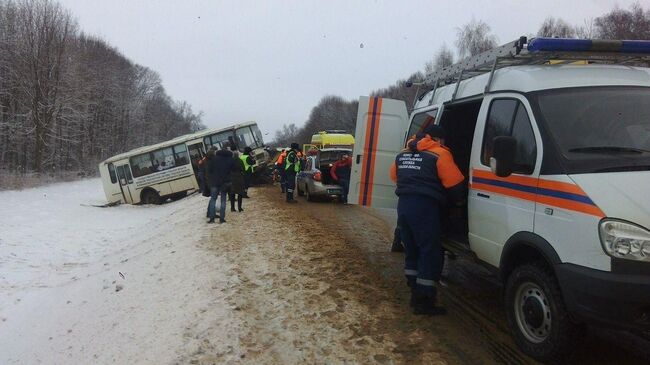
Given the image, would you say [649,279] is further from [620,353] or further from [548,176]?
[620,353]

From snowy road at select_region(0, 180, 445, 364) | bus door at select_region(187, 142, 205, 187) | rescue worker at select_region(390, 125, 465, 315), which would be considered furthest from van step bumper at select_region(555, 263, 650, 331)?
bus door at select_region(187, 142, 205, 187)

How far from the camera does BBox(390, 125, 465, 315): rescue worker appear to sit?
16.3 feet

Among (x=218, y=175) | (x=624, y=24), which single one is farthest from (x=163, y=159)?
(x=624, y=24)

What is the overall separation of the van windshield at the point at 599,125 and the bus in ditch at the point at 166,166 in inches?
715

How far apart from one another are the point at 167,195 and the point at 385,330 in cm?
1950

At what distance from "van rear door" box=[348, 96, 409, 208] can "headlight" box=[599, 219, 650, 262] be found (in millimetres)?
4069

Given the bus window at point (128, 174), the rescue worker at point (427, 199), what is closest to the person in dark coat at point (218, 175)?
the rescue worker at point (427, 199)

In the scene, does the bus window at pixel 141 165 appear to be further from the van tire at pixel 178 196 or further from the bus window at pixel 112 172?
the van tire at pixel 178 196

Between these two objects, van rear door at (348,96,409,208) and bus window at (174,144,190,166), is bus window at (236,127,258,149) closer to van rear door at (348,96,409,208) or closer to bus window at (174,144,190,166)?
bus window at (174,144,190,166)

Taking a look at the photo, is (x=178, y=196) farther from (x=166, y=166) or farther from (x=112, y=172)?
(x=112, y=172)

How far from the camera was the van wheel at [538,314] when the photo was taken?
11.8ft

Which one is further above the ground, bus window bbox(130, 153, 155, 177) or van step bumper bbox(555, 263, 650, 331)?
van step bumper bbox(555, 263, 650, 331)

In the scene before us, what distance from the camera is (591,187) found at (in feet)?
10.9

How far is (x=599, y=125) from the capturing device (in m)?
3.89
